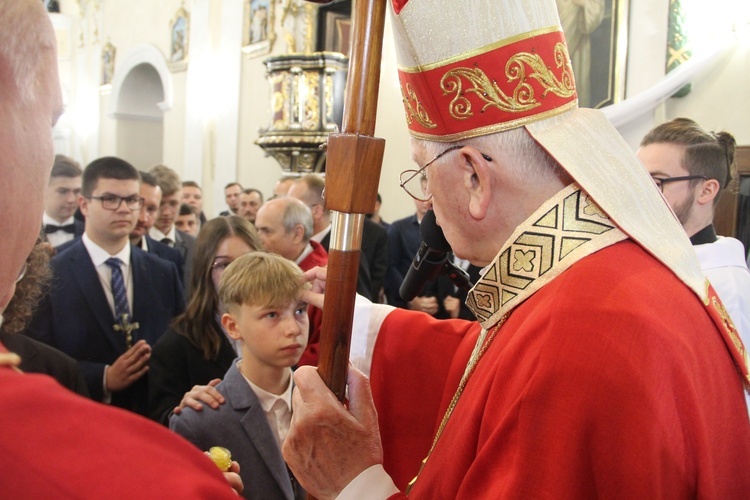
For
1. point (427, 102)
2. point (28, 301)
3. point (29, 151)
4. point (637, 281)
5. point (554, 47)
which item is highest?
point (554, 47)

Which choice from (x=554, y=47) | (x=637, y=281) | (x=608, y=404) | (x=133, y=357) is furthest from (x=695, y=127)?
(x=133, y=357)

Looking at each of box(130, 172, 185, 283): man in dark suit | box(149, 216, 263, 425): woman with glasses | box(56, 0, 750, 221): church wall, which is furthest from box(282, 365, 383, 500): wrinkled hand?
box(56, 0, 750, 221): church wall

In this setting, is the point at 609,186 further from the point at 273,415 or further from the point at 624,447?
the point at 273,415

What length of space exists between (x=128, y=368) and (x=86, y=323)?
362mm

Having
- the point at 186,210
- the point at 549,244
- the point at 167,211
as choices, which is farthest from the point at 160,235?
the point at 549,244

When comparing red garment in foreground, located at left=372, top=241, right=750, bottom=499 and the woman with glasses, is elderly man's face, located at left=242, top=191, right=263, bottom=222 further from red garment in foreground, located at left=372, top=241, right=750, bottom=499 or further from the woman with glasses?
red garment in foreground, located at left=372, top=241, right=750, bottom=499

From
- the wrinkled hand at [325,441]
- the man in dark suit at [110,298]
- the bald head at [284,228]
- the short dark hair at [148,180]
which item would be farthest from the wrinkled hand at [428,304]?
the wrinkled hand at [325,441]

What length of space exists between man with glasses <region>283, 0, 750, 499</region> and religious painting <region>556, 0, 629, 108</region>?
4694 mm

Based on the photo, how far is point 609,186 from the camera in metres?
1.31

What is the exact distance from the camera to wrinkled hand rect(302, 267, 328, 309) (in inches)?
84.1

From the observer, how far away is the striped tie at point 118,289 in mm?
3266

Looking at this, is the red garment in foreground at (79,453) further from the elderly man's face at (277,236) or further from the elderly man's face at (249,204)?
the elderly man's face at (249,204)

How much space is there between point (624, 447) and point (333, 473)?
0.59m

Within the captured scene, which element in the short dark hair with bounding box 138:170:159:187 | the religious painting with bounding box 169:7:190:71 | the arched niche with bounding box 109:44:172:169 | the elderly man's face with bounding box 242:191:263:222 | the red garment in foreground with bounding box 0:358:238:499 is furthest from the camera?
the arched niche with bounding box 109:44:172:169
